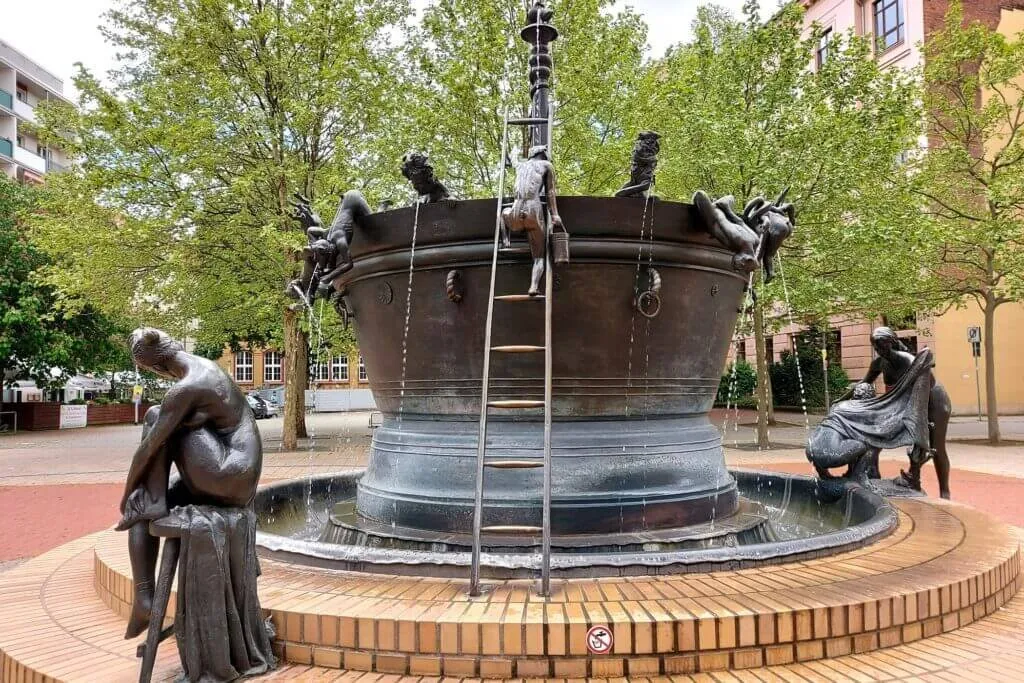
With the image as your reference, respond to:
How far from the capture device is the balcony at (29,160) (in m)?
45.3

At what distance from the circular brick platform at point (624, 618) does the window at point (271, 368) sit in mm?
56034

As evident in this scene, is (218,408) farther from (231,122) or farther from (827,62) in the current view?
(827,62)

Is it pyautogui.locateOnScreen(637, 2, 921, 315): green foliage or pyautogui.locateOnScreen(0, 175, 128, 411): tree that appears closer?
pyautogui.locateOnScreen(637, 2, 921, 315): green foliage

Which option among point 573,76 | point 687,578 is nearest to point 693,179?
point 573,76

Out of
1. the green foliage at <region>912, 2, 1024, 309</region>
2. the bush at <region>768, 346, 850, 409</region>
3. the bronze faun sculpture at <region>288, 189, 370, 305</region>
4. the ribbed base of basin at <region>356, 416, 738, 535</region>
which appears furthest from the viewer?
the bush at <region>768, 346, 850, 409</region>

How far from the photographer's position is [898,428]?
6.58m

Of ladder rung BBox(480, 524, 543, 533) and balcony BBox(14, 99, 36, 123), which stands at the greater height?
balcony BBox(14, 99, 36, 123)

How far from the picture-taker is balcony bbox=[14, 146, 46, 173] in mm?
45281

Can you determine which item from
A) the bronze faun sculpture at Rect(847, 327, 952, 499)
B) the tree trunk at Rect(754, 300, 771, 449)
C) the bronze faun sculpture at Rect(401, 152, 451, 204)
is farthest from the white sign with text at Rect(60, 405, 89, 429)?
the bronze faun sculpture at Rect(847, 327, 952, 499)

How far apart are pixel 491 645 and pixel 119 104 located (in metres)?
18.6

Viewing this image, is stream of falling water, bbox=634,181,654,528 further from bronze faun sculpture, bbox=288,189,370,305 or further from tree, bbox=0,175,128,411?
tree, bbox=0,175,128,411

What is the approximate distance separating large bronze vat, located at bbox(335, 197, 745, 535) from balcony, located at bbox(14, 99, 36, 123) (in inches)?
2032

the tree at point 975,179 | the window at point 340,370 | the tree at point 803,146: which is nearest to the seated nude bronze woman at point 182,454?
the tree at point 803,146

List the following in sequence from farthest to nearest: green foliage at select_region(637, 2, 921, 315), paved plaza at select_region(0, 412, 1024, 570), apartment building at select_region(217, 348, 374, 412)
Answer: apartment building at select_region(217, 348, 374, 412) → green foliage at select_region(637, 2, 921, 315) → paved plaza at select_region(0, 412, 1024, 570)
